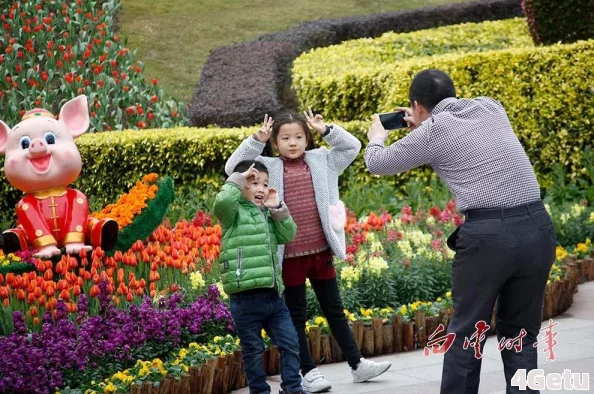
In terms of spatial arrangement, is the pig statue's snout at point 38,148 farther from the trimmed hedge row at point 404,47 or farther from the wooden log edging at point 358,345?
the trimmed hedge row at point 404,47

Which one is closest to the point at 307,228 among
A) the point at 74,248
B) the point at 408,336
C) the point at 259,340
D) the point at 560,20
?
the point at 259,340

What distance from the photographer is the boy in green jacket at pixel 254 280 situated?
477 cm

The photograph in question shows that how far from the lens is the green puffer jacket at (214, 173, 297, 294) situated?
4.75 meters

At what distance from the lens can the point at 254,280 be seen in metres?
4.74

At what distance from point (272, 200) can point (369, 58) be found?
8736mm

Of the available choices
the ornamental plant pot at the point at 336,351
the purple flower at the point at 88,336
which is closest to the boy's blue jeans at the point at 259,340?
the purple flower at the point at 88,336

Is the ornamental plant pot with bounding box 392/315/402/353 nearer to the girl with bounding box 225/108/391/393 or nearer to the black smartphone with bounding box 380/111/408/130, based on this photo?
the girl with bounding box 225/108/391/393

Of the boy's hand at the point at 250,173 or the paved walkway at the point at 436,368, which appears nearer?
the boy's hand at the point at 250,173

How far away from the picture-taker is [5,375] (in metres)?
4.75

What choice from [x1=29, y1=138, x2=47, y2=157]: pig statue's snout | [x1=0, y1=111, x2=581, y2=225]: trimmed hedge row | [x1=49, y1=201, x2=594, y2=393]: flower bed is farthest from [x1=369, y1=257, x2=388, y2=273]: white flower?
[x1=0, y1=111, x2=581, y2=225]: trimmed hedge row

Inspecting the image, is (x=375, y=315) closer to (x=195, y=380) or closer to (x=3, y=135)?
(x=195, y=380)

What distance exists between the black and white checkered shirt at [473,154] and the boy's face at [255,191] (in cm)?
90

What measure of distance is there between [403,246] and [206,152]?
353cm

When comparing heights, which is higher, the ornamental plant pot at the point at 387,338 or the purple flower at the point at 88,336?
the purple flower at the point at 88,336
